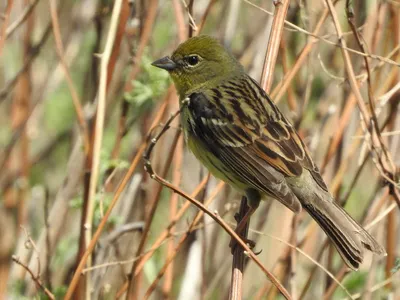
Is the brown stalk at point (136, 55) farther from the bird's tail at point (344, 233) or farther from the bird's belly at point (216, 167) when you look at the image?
the bird's tail at point (344, 233)

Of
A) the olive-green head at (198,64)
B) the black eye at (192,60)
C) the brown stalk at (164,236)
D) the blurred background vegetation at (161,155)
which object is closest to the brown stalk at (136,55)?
the blurred background vegetation at (161,155)

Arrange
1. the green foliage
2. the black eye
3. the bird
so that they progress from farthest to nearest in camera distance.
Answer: the black eye, the green foliage, the bird

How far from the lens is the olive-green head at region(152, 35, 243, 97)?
4.05 meters

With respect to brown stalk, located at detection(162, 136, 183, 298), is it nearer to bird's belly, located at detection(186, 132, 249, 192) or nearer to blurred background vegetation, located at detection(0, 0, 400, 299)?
blurred background vegetation, located at detection(0, 0, 400, 299)

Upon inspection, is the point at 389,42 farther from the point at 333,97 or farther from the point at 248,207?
the point at 248,207

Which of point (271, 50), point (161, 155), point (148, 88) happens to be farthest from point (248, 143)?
point (161, 155)

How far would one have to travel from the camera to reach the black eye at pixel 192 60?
4.09 metres

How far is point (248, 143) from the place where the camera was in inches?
151

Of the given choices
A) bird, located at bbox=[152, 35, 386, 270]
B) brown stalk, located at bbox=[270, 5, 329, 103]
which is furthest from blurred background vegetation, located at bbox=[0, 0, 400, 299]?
bird, located at bbox=[152, 35, 386, 270]

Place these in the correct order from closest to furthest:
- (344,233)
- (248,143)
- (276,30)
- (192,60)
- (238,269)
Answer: (238,269) < (276,30) < (344,233) < (248,143) < (192,60)

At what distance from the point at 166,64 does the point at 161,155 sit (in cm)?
85

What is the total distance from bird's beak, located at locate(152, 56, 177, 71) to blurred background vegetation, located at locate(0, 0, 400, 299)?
53 mm

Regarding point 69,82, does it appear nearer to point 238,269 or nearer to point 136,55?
point 136,55

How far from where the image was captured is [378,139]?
3.22 m
